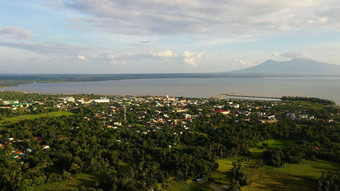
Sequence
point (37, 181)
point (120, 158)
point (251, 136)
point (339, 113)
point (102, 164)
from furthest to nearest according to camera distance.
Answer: point (339, 113)
point (251, 136)
point (120, 158)
point (102, 164)
point (37, 181)

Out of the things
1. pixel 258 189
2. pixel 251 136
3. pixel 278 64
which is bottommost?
pixel 258 189

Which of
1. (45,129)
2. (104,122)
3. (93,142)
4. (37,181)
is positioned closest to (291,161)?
(93,142)

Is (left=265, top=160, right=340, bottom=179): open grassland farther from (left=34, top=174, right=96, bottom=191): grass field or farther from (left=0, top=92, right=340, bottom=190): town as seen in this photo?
(left=34, top=174, right=96, bottom=191): grass field

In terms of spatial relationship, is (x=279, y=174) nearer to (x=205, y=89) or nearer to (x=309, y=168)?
(x=309, y=168)

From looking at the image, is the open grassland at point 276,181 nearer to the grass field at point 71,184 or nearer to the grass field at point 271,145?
the grass field at point 271,145

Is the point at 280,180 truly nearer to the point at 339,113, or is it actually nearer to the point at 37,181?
the point at 37,181

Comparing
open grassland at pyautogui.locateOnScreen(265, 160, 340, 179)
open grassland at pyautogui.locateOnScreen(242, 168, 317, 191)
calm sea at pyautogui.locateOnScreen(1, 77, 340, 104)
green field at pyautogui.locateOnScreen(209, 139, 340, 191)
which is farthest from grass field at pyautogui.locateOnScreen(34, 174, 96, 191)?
calm sea at pyautogui.locateOnScreen(1, 77, 340, 104)
